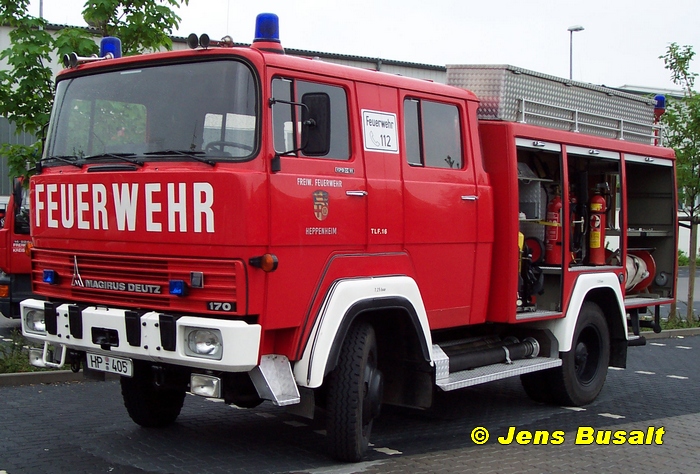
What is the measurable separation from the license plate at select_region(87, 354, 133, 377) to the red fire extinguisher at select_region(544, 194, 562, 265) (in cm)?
435

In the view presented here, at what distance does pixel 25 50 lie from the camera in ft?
29.8

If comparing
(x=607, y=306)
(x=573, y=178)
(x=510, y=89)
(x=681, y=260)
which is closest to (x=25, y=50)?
(x=510, y=89)

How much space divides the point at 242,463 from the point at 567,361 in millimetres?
3700

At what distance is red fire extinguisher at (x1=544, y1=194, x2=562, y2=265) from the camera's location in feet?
28.1

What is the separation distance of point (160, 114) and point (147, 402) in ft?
7.97

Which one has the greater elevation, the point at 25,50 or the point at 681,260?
the point at 25,50

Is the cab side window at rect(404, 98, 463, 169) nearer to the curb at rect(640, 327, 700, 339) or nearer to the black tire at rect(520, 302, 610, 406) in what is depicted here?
the black tire at rect(520, 302, 610, 406)

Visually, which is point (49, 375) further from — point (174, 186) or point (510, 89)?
point (510, 89)

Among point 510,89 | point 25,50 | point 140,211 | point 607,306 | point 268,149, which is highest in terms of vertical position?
point 25,50

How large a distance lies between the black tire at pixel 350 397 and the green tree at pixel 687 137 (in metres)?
10.2

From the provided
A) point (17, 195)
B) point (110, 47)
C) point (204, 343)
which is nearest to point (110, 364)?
point (204, 343)

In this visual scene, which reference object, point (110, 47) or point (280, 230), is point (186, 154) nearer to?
point (280, 230)

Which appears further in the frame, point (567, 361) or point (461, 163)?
point (567, 361)

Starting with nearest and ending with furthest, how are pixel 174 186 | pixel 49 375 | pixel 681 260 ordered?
pixel 174 186, pixel 49 375, pixel 681 260
